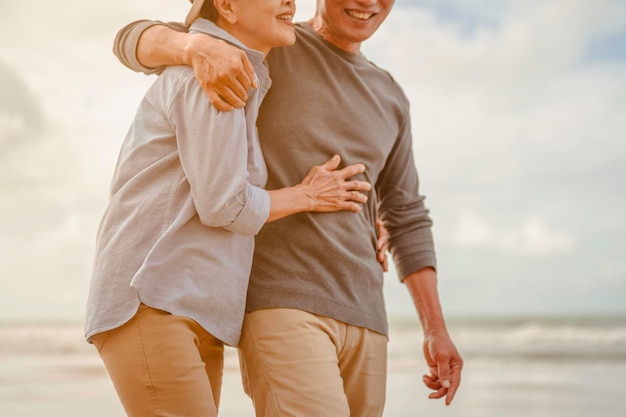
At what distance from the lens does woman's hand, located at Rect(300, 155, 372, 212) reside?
198 cm

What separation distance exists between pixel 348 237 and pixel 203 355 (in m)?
0.46

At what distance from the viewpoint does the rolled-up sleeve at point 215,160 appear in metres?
1.67

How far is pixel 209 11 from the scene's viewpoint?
191cm

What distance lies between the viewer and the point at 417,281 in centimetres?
242

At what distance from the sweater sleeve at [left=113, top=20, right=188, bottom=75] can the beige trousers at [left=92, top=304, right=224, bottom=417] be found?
0.58 m

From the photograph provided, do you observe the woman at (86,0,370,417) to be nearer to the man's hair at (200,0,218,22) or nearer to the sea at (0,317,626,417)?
the man's hair at (200,0,218,22)

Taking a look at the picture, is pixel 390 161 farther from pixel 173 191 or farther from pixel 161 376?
pixel 161 376

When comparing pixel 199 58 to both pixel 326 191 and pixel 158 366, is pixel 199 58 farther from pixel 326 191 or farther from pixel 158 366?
pixel 158 366

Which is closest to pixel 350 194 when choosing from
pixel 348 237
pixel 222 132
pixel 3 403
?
pixel 348 237

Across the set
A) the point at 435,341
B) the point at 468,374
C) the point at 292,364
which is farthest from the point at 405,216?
the point at 468,374

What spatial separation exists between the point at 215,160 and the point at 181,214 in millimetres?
140

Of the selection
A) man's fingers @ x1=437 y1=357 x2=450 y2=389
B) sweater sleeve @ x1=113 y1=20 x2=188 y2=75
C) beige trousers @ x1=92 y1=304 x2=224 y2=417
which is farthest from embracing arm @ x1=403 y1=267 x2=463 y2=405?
sweater sleeve @ x1=113 y1=20 x2=188 y2=75

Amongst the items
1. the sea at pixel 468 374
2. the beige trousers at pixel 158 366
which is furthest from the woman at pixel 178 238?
the sea at pixel 468 374

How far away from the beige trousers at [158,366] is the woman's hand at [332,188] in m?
0.44
